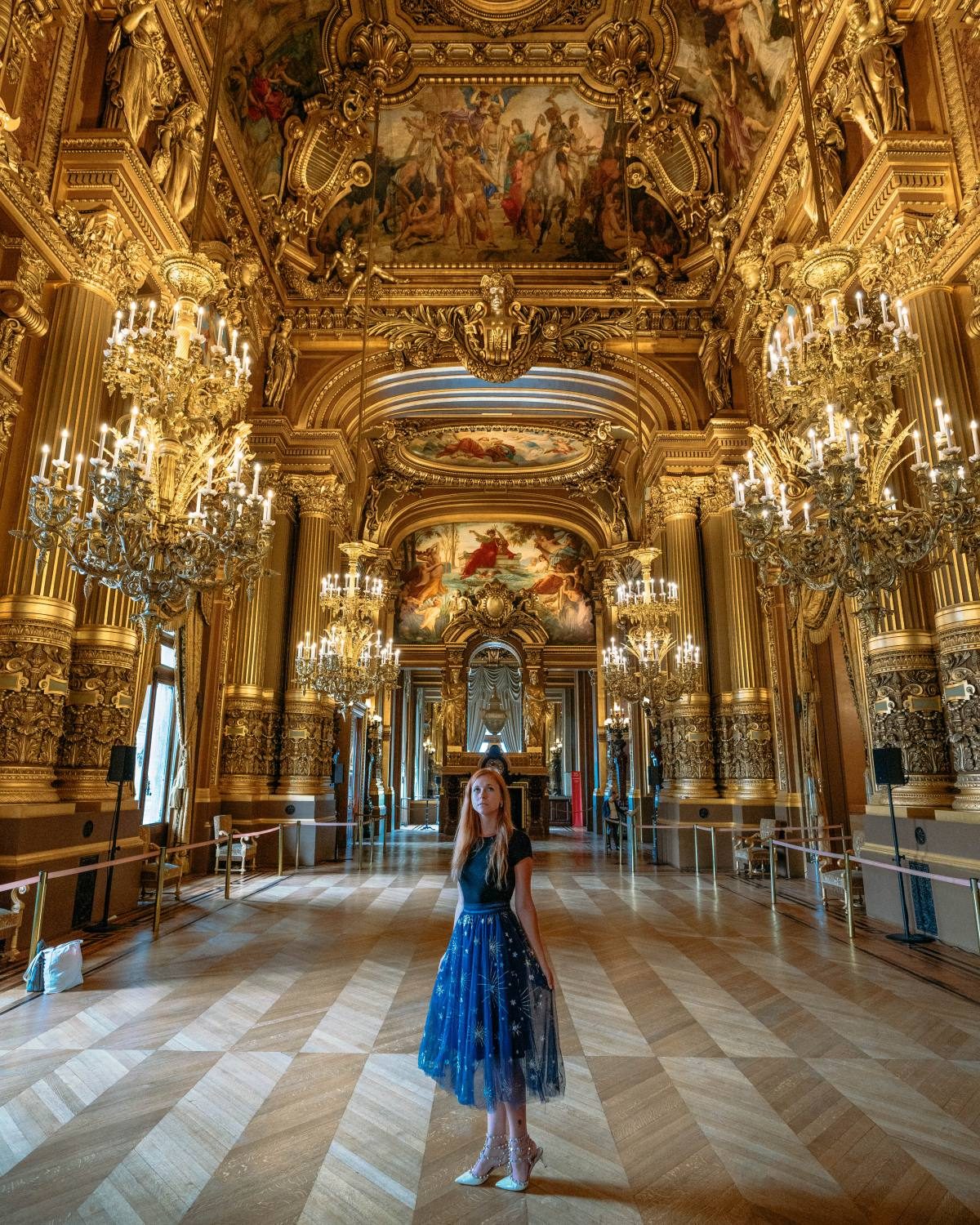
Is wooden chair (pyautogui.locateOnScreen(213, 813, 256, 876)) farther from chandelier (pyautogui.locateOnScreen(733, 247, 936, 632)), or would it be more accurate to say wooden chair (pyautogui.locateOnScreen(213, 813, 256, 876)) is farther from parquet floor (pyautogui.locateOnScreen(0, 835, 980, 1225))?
chandelier (pyautogui.locateOnScreen(733, 247, 936, 632))

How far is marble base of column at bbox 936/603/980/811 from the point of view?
6.30 metres

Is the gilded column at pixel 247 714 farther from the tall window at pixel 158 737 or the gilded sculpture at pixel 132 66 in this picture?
the gilded sculpture at pixel 132 66

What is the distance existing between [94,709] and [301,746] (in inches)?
237

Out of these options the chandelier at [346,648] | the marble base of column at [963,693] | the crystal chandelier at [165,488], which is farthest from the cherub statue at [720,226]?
the crystal chandelier at [165,488]

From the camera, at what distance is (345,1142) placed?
9.86 feet

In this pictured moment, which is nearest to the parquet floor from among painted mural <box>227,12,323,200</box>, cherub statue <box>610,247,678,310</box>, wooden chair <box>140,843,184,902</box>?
wooden chair <box>140,843,184,902</box>

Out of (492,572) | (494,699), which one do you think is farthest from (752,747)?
(494,699)

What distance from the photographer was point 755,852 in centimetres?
1109

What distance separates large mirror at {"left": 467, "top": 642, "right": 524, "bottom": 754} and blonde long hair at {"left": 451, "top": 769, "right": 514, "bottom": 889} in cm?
2352

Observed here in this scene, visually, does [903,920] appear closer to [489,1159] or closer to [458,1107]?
[458,1107]

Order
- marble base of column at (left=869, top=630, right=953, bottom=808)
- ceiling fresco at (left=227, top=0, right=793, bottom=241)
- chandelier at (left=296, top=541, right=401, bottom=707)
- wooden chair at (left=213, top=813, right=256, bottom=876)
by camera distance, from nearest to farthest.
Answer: marble base of column at (left=869, top=630, right=953, bottom=808) < ceiling fresco at (left=227, top=0, right=793, bottom=241) < wooden chair at (left=213, top=813, right=256, bottom=876) < chandelier at (left=296, top=541, right=401, bottom=707)

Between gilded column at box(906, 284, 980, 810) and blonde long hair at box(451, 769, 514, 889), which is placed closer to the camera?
blonde long hair at box(451, 769, 514, 889)

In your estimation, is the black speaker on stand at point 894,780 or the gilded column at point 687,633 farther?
the gilded column at point 687,633

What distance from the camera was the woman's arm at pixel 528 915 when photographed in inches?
109
